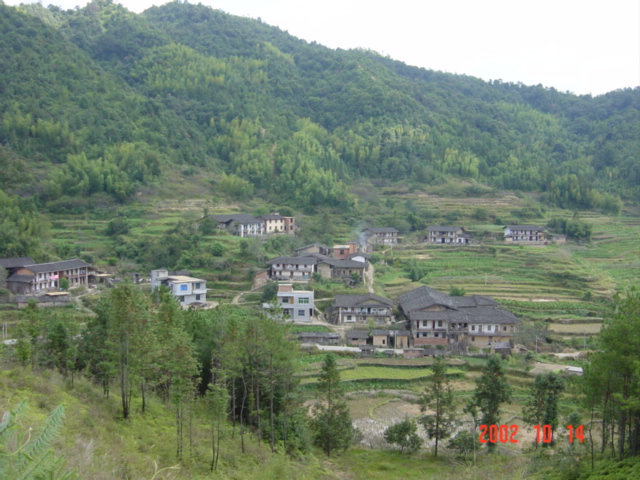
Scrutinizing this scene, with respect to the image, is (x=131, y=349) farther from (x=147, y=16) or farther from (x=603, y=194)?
(x=147, y=16)

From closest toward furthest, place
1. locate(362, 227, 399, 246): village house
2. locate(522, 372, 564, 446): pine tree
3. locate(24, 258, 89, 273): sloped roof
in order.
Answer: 1. locate(522, 372, 564, 446): pine tree
2. locate(24, 258, 89, 273): sloped roof
3. locate(362, 227, 399, 246): village house

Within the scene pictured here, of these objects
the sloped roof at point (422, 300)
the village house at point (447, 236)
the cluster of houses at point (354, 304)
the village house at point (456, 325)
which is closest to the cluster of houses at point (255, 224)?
the cluster of houses at point (354, 304)

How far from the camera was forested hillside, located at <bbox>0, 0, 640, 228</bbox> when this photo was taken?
4603 centimetres

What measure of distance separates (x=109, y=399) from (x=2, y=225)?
79.3 feet

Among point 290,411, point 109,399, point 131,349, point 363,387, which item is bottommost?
point 363,387

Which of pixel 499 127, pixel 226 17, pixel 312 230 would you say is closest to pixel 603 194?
pixel 499 127

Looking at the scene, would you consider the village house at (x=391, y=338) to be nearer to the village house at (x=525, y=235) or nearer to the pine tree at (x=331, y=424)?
the pine tree at (x=331, y=424)

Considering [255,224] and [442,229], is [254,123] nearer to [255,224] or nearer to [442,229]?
[255,224]

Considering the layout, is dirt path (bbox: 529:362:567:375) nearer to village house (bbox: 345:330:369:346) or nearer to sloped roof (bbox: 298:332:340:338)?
village house (bbox: 345:330:369:346)

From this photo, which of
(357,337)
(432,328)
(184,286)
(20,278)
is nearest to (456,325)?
(432,328)

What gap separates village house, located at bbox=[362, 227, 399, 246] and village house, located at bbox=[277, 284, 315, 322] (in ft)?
50.0

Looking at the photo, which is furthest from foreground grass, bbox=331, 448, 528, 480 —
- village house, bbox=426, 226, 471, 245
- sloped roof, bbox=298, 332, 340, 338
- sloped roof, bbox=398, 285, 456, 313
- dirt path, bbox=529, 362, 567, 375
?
village house, bbox=426, 226, 471, 245

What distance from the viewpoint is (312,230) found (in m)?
41.0
